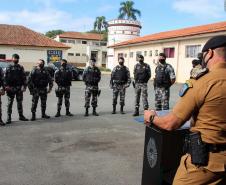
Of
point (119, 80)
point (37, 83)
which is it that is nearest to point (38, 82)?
point (37, 83)

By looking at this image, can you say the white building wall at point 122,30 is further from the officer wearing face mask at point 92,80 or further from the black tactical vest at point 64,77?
the black tactical vest at point 64,77

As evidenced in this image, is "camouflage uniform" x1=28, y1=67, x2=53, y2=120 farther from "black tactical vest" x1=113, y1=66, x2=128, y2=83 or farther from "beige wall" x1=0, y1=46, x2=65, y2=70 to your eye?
"beige wall" x1=0, y1=46, x2=65, y2=70

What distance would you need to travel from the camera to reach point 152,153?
3.40 metres

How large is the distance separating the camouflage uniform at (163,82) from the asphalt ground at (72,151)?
3.23ft

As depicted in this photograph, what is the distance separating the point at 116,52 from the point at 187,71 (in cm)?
1847

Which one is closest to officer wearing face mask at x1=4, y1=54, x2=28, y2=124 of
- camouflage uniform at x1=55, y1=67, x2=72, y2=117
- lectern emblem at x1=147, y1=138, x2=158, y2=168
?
camouflage uniform at x1=55, y1=67, x2=72, y2=117

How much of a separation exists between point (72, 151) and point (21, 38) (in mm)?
38209

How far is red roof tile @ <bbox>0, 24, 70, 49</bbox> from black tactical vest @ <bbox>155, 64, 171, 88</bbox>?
3364cm

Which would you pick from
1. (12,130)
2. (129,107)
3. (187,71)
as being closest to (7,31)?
(187,71)

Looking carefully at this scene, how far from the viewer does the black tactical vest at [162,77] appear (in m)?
9.68

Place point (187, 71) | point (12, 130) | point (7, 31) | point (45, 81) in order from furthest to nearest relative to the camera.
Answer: point (7, 31) → point (187, 71) → point (45, 81) → point (12, 130)

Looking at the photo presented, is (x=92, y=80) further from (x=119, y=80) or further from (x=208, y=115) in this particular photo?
(x=208, y=115)

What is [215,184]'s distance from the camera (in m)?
2.39

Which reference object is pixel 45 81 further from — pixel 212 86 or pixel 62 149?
pixel 212 86
